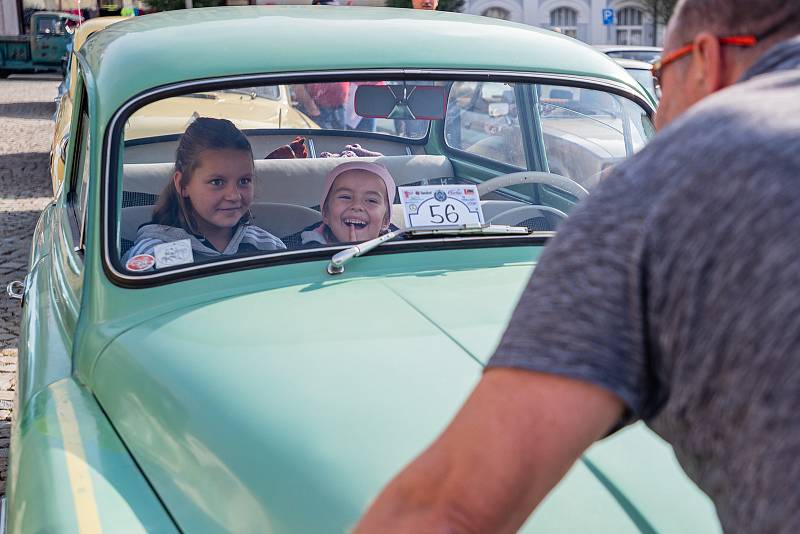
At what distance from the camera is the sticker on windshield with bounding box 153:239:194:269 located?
2584 millimetres

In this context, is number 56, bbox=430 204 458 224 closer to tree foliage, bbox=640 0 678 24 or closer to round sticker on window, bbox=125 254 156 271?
round sticker on window, bbox=125 254 156 271

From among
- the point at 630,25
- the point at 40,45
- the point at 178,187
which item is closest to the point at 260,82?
the point at 178,187

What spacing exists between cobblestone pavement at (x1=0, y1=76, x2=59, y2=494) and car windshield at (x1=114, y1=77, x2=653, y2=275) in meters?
1.50

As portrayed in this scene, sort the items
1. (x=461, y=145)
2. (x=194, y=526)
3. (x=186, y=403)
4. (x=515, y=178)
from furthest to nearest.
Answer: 1. (x=461, y=145)
2. (x=515, y=178)
3. (x=186, y=403)
4. (x=194, y=526)

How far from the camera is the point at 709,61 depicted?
1.08 meters

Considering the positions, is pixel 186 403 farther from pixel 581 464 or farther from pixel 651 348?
pixel 651 348

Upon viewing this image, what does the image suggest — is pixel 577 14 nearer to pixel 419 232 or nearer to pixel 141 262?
pixel 419 232

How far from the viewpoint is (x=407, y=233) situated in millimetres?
2701

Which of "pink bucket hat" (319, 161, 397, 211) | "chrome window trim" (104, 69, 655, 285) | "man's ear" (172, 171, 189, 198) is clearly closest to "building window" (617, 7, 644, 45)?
"chrome window trim" (104, 69, 655, 285)

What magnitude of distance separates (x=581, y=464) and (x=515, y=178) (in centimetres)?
144

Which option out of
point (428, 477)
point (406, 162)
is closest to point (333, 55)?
point (406, 162)

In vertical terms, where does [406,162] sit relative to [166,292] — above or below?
above

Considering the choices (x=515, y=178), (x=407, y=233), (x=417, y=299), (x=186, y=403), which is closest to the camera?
(x=186, y=403)

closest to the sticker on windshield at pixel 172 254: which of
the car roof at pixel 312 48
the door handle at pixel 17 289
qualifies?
the car roof at pixel 312 48
